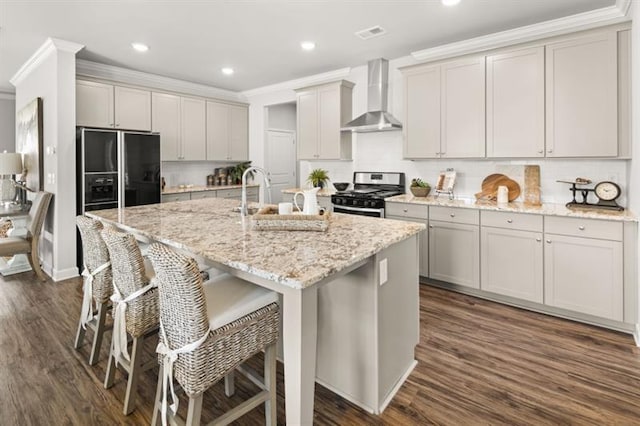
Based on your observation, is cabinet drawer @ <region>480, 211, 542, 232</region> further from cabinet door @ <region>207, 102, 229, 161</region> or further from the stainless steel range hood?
cabinet door @ <region>207, 102, 229, 161</region>

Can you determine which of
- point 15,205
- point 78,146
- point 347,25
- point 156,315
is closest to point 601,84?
point 347,25

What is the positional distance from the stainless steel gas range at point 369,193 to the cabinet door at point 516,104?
1225mm

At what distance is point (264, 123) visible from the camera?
6.41 metres

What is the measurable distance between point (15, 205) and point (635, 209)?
22.7ft

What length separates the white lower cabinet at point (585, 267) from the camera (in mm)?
2779

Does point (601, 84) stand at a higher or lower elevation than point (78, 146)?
higher

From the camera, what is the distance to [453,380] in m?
2.21

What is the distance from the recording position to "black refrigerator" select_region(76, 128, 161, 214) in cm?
418

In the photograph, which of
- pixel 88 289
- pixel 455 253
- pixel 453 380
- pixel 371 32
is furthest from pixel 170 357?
pixel 371 32

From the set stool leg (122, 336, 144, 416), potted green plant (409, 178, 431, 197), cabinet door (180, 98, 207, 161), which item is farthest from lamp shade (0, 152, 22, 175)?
potted green plant (409, 178, 431, 197)

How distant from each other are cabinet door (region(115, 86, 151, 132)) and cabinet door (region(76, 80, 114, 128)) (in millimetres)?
103

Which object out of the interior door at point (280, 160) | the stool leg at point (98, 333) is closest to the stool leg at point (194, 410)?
the stool leg at point (98, 333)

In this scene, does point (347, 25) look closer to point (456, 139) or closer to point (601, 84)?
point (456, 139)

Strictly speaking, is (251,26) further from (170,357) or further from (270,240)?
(170,357)
